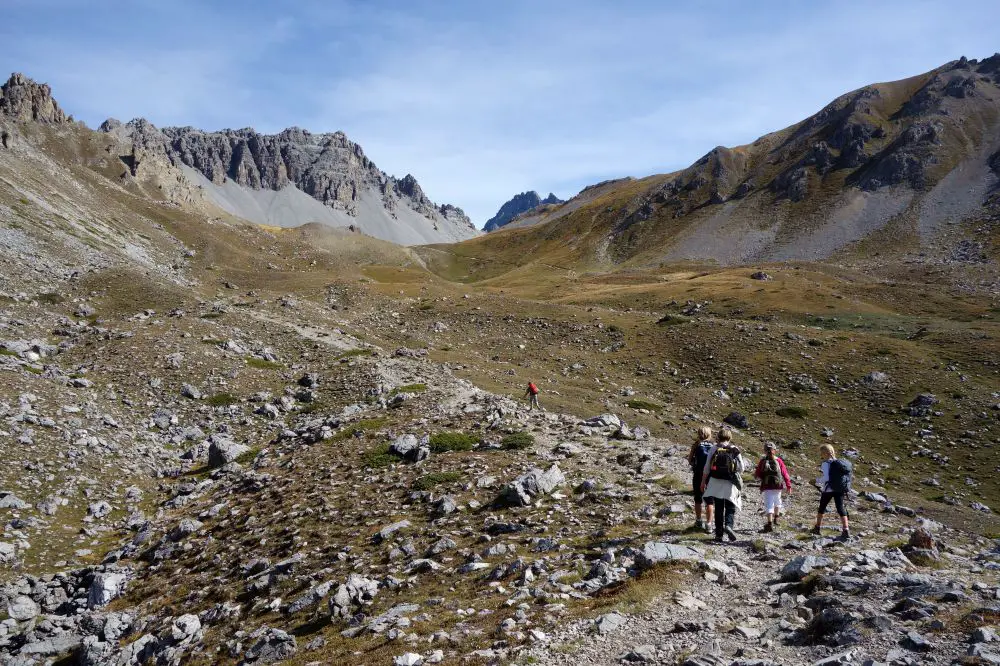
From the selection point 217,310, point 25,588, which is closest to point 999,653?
point 25,588

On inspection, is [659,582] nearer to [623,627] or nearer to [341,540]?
[623,627]

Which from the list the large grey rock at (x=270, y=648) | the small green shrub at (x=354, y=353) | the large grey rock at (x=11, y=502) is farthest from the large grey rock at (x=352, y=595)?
the small green shrub at (x=354, y=353)

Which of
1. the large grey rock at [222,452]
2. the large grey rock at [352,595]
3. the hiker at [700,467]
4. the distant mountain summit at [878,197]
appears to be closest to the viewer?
the large grey rock at [352,595]

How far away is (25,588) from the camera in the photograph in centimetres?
1488

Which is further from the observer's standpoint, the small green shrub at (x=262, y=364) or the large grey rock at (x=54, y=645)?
the small green shrub at (x=262, y=364)

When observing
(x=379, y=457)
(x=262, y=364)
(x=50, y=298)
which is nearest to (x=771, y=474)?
(x=379, y=457)

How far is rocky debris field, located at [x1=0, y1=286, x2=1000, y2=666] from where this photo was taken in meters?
9.24

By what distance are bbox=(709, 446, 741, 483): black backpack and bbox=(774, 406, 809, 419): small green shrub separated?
2749cm

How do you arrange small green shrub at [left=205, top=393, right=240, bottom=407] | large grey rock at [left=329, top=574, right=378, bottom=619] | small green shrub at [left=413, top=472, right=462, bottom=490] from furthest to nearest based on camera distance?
small green shrub at [left=205, top=393, right=240, bottom=407], small green shrub at [left=413, top=472, right=462, bottom=490], large grey rock at [left=329, top=574, right=378, bottom=619]

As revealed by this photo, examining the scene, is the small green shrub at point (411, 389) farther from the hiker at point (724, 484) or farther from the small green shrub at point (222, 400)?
the hiker at point (724, 484)

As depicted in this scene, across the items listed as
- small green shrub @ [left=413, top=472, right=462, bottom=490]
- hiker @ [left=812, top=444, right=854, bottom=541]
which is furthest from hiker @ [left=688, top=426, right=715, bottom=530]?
small green shrub @ [left=413, top=472, right=462, bottom=490]

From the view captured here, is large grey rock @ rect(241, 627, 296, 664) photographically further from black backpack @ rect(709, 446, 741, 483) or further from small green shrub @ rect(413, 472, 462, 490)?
black backpack @ rect(709, 446, 741, 483)

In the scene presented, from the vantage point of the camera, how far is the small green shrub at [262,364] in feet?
116

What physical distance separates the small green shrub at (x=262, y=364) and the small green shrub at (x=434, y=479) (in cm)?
2074
